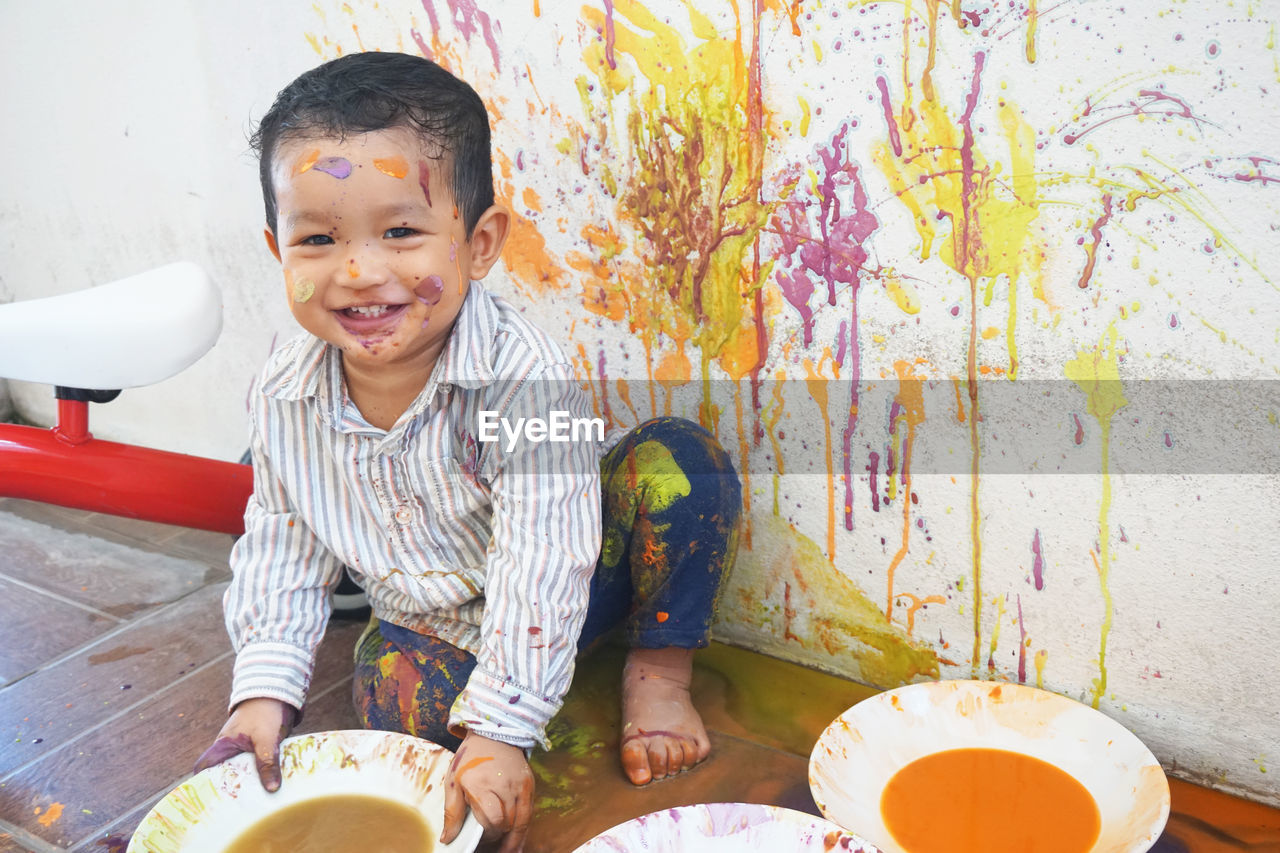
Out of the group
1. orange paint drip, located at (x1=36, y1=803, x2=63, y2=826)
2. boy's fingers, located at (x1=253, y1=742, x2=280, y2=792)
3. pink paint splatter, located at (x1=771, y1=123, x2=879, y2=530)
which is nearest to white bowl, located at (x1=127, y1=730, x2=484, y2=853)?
boy's fingers, located at (x1=253, y1=742, x2=280, y2=792)

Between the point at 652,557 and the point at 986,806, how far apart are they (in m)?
0.45

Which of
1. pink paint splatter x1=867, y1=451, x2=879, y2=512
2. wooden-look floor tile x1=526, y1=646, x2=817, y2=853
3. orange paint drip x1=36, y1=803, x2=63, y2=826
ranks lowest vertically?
orange paint drip x1=36, y1=803, x2=63, y2=826

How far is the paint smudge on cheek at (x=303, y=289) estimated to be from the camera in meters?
0.98

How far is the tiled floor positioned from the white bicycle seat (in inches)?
17.0

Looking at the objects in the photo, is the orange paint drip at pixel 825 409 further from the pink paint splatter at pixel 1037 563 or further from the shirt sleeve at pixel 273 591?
the shirt sleeve at pixel 273 591

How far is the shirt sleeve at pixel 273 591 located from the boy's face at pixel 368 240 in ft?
0.64

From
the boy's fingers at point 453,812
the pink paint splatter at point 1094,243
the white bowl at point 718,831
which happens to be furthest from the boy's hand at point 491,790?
the pink paint splatter at point 1094,243

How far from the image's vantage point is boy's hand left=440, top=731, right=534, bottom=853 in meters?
0.96

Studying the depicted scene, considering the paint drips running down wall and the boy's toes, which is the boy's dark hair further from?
the boy's toes

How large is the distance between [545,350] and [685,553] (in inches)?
11.8

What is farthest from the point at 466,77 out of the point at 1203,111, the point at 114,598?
the point at 114,598

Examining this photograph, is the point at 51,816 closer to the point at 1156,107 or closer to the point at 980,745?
the point at 980,745

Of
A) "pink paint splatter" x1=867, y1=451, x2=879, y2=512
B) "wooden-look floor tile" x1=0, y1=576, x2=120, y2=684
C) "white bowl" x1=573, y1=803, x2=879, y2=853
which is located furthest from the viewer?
"wooden-look floor tile" x1=0, y1=576, x2=120, y2=684

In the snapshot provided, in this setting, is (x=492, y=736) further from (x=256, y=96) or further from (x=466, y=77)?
(x=256, y=96)
